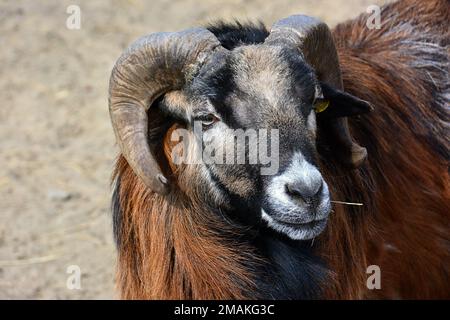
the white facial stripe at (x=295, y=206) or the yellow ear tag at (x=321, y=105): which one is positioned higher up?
the yellow ear tag at (x=321, y=105)

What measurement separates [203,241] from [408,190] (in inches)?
75.8

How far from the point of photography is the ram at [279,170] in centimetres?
641

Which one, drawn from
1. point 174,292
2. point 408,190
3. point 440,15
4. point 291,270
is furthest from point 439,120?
point 174,292

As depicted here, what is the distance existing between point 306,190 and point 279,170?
0.24 m

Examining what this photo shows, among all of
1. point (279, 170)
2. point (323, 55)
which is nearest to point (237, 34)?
point (323, 55)

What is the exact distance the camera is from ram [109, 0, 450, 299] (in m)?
6.41

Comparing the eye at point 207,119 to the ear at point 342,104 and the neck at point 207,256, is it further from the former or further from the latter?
the ear at point 342,104

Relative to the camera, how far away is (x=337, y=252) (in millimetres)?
7184

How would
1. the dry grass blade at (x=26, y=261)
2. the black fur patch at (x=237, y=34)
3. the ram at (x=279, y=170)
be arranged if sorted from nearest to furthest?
the ram at (x=279, y=170), the black fur patch at (x=237, y=34), the dry grass blade at (x=26, y=261)

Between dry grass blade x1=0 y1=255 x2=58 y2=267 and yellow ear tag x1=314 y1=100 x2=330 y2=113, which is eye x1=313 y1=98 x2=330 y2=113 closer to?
yellow ear tag x1=314 y1=100 x2=330 y2=113

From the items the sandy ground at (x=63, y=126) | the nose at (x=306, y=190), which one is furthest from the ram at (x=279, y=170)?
the sandy ground at (x=63, y=126)

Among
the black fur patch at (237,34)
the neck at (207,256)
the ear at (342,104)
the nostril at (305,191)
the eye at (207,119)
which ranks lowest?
the neck at (207,256)

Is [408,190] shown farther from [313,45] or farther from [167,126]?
[167,126]

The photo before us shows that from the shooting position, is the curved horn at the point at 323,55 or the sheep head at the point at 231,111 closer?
the sheep head at the point at 231,111
